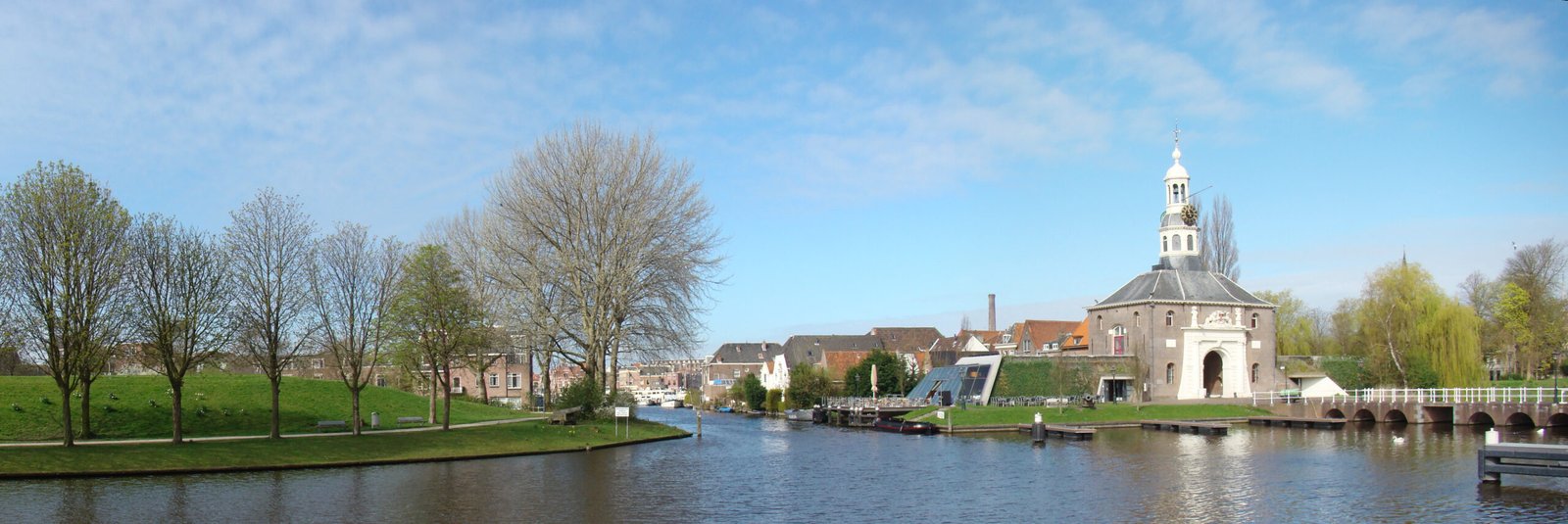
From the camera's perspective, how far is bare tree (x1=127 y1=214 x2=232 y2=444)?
118ft

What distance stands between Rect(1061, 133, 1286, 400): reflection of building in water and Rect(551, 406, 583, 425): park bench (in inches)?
1580

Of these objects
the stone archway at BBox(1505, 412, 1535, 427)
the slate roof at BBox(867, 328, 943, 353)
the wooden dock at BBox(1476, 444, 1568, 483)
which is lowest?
the stone archway at BBox(1505, 412, 1535, 427)

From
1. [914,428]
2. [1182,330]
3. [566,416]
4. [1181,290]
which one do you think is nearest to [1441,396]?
[1182,330]

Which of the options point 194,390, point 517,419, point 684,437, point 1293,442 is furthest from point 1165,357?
point 194,390

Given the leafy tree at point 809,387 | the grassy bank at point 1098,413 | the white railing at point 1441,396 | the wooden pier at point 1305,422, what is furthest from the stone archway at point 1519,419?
the leafy tree at point 809,387

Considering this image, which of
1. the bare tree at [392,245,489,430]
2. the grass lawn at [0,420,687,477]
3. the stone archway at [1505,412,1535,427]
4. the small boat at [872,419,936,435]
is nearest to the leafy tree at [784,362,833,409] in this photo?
the small boat at [872,419,936,435]

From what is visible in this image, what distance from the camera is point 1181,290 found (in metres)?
79.4

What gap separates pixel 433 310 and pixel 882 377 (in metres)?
48.8

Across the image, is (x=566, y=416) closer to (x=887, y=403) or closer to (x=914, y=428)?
(x=914, y=428)

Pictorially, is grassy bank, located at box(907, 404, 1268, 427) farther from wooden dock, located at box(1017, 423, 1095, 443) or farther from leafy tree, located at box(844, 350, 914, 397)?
leafy tree, located at box(844, 350, 914, 397)

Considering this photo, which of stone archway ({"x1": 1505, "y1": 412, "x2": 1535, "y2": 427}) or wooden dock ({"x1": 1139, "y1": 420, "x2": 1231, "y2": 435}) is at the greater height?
stone archway ({"x1": 1505, "y1": 412, "x2": 1535, "y2": 427})

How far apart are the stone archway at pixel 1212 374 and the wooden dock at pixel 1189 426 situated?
68.1 feet

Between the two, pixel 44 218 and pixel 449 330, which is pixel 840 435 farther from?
pixel 44 218

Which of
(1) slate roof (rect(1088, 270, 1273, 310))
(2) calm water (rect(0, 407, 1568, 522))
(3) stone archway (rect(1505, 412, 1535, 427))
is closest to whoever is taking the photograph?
(2) calm water (rect(0, 407, 1568, 522))
